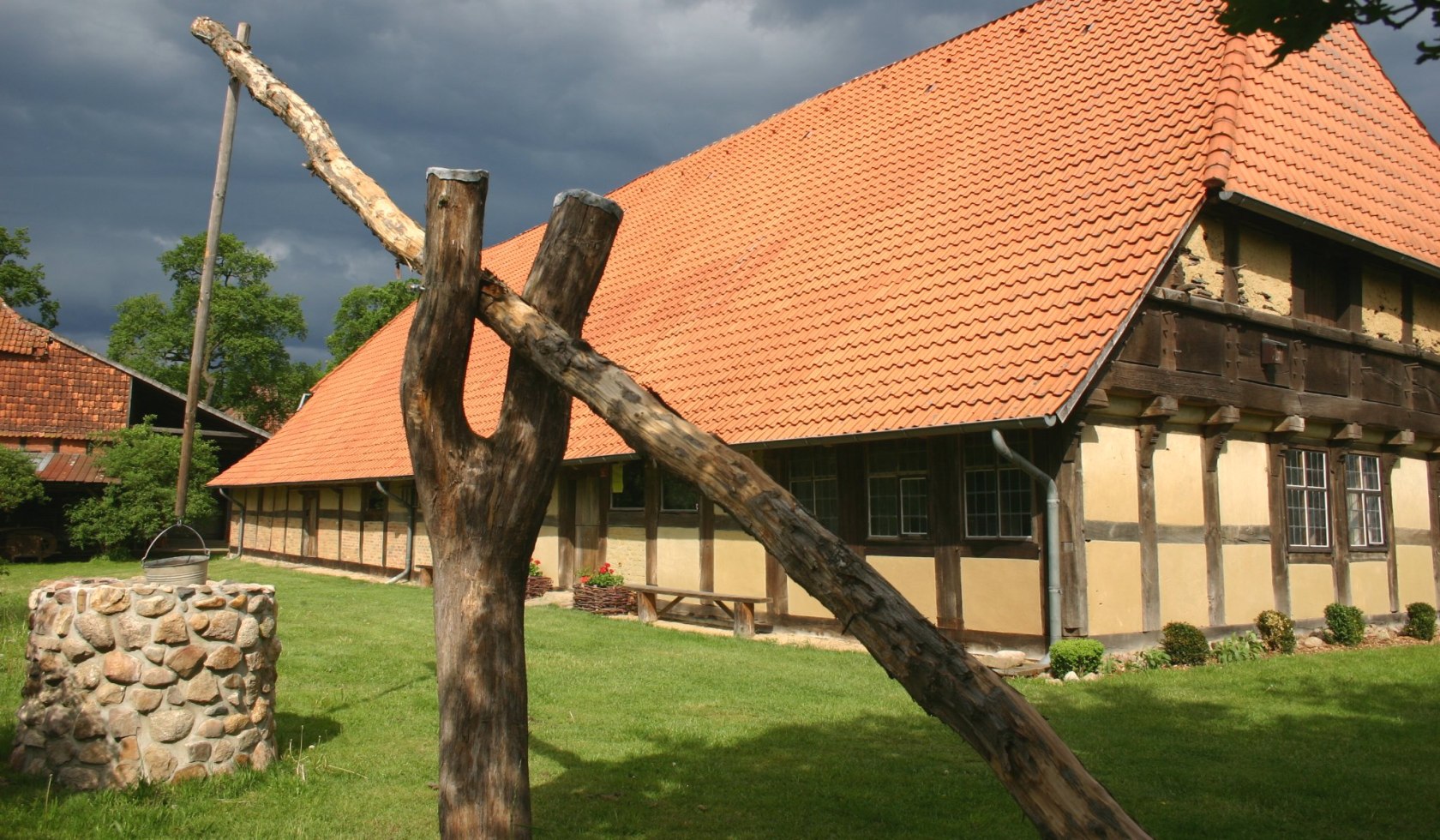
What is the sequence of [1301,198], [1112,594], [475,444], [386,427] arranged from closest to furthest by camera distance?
1. [475,444]
2. [1112,594]
3. [1301,198]
4. [386,427]

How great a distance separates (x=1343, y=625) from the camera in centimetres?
1237

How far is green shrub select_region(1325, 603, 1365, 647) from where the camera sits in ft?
40.6

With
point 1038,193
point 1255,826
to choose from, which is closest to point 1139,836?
point 1255,826

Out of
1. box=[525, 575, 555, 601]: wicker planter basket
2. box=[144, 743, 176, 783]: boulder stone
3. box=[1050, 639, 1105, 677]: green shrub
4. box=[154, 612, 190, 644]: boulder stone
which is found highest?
box=[154, 612, 190, 644]: boulder stone

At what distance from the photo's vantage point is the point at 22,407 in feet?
89.9

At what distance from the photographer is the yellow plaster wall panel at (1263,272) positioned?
11.6 metres

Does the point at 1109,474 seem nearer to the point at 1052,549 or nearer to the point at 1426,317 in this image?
the point at 1052,549

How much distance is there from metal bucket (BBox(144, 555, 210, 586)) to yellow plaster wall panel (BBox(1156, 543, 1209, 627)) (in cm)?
854

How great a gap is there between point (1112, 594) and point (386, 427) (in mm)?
14626

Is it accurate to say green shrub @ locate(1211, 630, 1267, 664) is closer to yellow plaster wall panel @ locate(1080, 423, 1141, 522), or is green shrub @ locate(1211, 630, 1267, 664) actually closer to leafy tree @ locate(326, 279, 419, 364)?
yellow plaster wall panel @ locate(1080, 423, 1141, 522)

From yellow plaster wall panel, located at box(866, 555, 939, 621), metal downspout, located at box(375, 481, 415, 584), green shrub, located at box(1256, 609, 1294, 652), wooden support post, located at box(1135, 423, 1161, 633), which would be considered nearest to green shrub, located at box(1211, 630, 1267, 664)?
green shrub, located at box(1256, 609, 1294, 652)

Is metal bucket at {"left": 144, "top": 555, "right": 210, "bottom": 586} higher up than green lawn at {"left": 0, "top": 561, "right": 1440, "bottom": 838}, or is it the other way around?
metal bucket at {"left": 144, "top": 555, "right": 210, "bottom": 586}

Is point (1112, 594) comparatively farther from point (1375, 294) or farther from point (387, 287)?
point (387, 287)

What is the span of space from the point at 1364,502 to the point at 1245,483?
279cm
